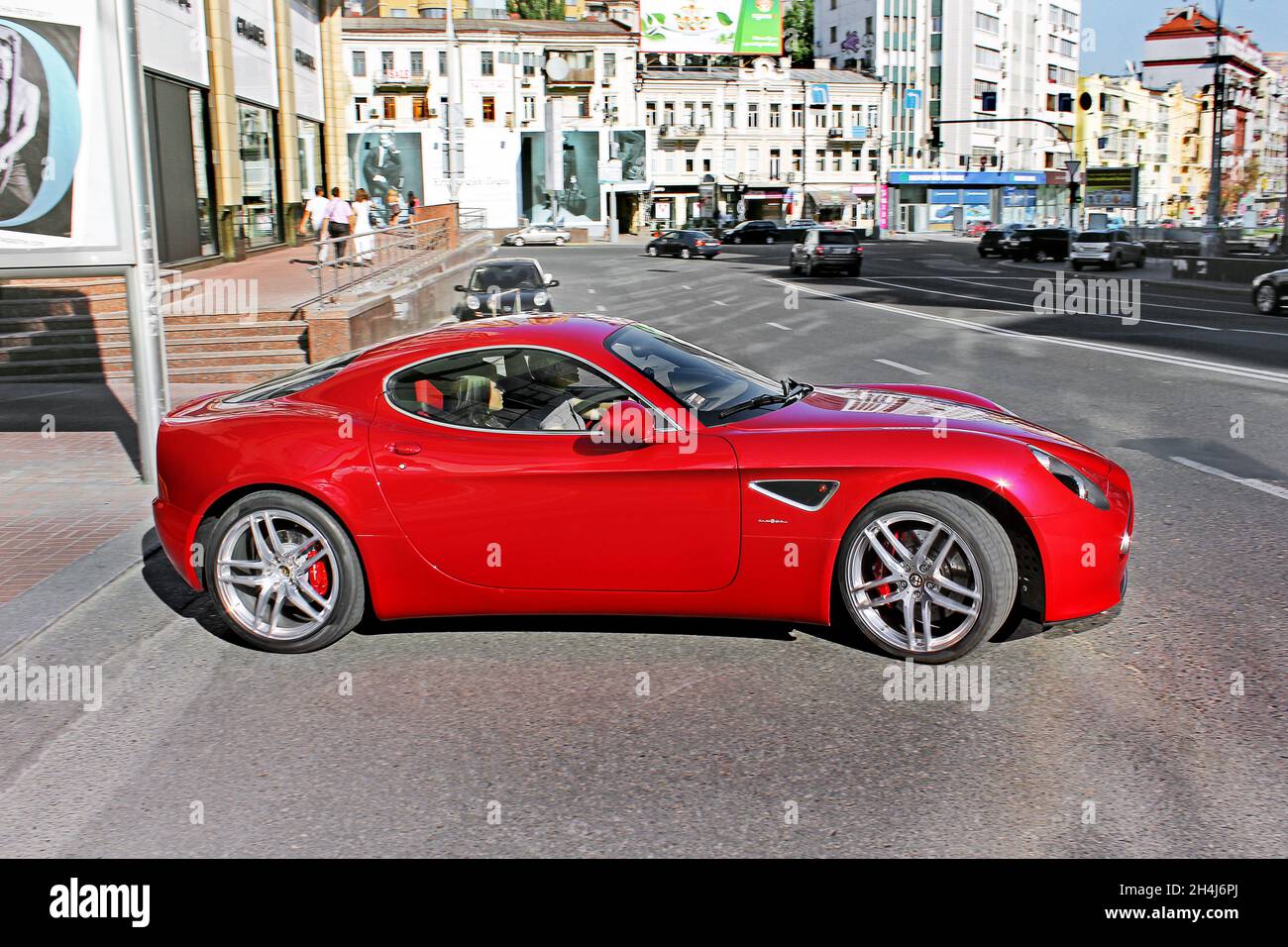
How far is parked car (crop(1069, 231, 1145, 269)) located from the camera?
48.2m

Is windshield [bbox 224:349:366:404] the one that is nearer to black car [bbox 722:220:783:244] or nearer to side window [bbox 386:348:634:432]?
A: side window [bbox 386:348:634:432]

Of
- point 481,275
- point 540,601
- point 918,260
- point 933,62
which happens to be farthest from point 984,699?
point 933,62

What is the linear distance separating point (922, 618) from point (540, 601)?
1.61 metres

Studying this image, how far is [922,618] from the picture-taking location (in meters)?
4.98

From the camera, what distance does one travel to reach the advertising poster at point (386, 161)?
84.6m

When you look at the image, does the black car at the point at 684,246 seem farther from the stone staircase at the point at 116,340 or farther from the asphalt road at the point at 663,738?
the asphalt road at the point at 663,738

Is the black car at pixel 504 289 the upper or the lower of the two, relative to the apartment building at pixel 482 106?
lower

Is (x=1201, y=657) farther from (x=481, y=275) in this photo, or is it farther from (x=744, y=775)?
(x=481, y=275)

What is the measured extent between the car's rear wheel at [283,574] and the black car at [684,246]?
53596 mm

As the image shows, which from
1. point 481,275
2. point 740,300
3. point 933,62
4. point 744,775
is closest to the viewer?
point 744,775

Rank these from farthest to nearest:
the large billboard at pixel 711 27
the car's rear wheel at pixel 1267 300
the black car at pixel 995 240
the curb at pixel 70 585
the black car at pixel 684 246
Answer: the large billboard at pixel 711 27, the black car at pixel 684 246, the black car at pixel 995 240, the car's rear wheel at pixel 1267 300, the curb at pixel 70 585

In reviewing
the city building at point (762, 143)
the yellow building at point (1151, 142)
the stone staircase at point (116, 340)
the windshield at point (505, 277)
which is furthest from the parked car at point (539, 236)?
the yellow building at point (1151, 142)
